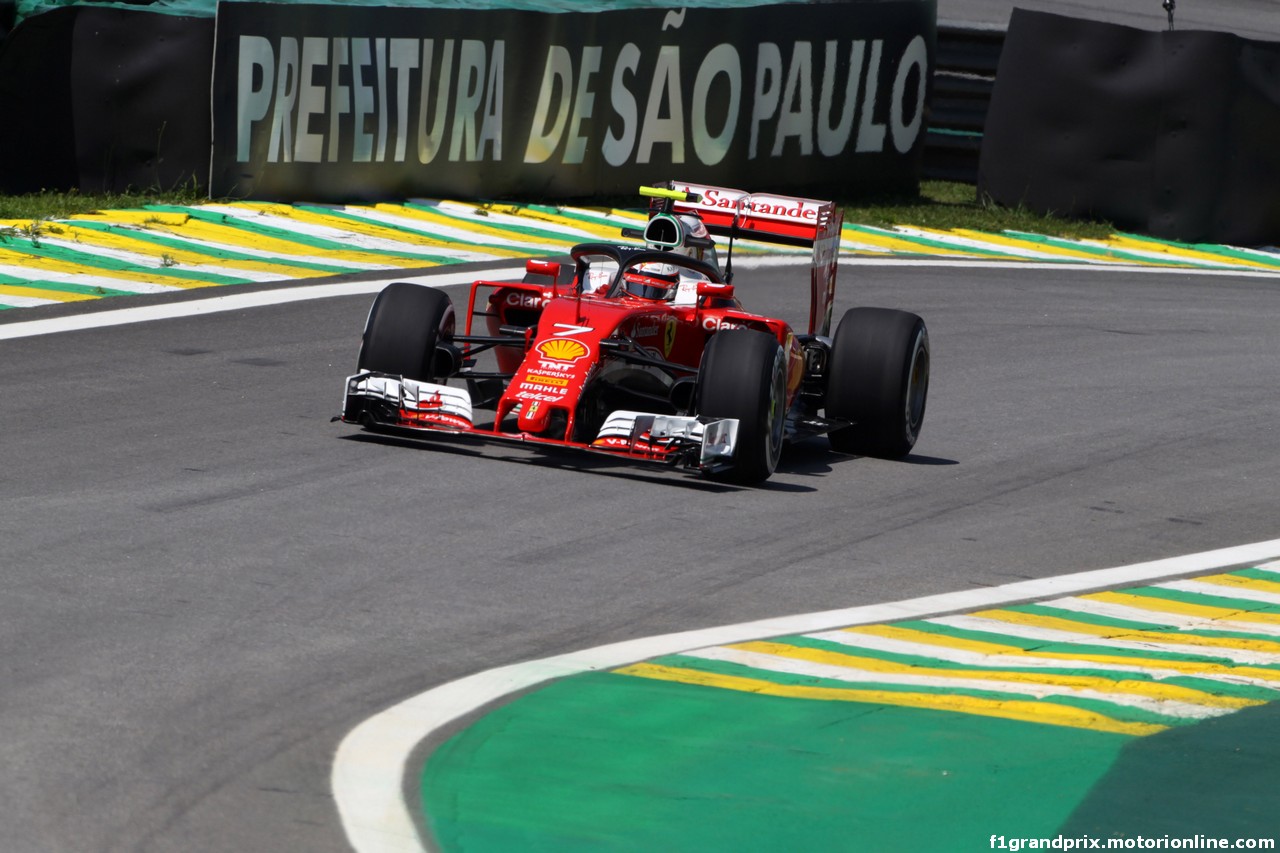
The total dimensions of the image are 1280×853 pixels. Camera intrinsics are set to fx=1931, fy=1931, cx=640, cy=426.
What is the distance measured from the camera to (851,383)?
34.4 ft

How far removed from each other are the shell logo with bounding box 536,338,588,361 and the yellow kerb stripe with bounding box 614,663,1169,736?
3284 millimetres

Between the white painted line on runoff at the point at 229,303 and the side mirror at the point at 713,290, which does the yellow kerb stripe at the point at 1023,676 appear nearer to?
the side mirror at the point at 713,290

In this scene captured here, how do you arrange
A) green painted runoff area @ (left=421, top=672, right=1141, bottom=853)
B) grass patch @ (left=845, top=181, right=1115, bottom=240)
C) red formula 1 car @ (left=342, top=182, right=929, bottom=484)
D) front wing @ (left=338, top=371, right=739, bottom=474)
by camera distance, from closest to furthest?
green painted runoff area @ (left=421, top=672, right=1141, bottom=853) → front wing @ (left=338, top=371, right=739, bottom=474) → red formula 1 car @ (left=342, top=182, right=929, bottom=484) → grass patch @ (left=845, top=181, right=1115, bottom=240)

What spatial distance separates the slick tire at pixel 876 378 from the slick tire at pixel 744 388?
1101mm

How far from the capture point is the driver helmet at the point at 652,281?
1037cm

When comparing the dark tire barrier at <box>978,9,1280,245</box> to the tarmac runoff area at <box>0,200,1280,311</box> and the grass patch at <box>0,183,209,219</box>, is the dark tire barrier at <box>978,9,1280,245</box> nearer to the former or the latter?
the tarmac runoff area at <box>0,200,1280,311</box>

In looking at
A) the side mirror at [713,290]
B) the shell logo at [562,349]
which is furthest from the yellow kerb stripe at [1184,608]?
the side mirror at [713,290]

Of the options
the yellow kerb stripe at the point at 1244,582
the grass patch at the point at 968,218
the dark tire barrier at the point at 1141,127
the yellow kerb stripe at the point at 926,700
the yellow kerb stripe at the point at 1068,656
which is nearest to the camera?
the yellow kerb stripe at the point at 926,700

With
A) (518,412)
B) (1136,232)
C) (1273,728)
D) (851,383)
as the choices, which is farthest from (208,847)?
(1136,232)

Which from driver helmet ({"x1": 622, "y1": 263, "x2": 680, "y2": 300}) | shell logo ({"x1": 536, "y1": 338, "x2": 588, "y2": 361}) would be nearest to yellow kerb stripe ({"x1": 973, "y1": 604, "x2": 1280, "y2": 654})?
shell logo ({"x1": 536, "y1": 338, "x2": 588, "y2": 361})

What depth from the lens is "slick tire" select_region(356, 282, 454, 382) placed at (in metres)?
9.99

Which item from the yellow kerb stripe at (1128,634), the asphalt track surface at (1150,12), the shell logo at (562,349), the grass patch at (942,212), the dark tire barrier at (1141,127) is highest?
the asphalt track surface at (1150,12)

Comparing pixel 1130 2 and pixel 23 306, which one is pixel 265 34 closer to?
pixel 23 306

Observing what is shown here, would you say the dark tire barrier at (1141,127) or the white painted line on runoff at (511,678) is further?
the dark tire barrier at (1141,127)
